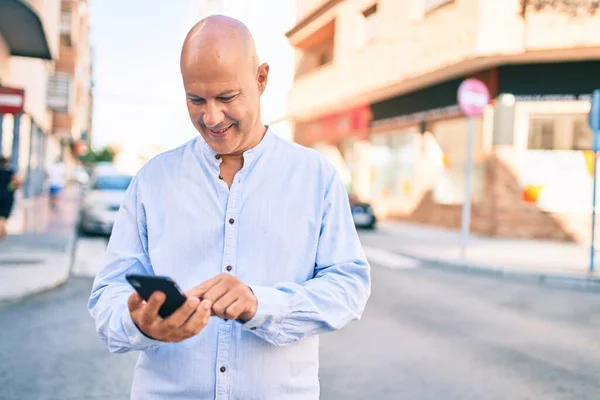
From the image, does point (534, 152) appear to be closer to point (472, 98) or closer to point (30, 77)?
point (472, 98)

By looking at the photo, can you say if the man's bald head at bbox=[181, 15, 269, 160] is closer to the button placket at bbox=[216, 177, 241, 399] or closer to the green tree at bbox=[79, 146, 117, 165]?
the button placket at bbox=[216, 177, 241, 399]

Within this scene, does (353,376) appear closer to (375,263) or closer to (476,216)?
(375,263)

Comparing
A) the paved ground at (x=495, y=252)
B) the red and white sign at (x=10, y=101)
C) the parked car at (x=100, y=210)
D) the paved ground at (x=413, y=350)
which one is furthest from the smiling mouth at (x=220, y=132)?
the parked car at (x=100, y=210)

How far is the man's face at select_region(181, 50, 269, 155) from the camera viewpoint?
1.36 meters

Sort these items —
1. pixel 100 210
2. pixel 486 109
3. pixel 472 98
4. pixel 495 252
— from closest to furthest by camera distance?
pixel 472 98 → pixel 495 252 → pixel 100 210 → pixel 486 109

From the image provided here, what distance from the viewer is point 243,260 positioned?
4.68 ft

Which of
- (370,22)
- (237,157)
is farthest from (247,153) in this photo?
(370,22)

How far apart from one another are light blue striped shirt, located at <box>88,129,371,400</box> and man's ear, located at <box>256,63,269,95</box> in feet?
0.42

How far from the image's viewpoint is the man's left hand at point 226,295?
46.6 inches

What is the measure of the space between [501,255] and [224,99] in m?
11.6

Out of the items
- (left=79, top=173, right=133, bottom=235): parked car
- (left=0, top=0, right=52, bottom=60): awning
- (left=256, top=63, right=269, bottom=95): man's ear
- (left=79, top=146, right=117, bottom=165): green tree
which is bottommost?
(left=79, top=173, right=133, bottom=235): parked car

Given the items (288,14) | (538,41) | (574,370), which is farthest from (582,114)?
(288,14)

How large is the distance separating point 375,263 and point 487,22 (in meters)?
7.99

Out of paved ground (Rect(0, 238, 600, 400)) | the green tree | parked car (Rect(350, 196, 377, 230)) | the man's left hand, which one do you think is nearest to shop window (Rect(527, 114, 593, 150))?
parked car (Rect(350, 196, 377, 230))
